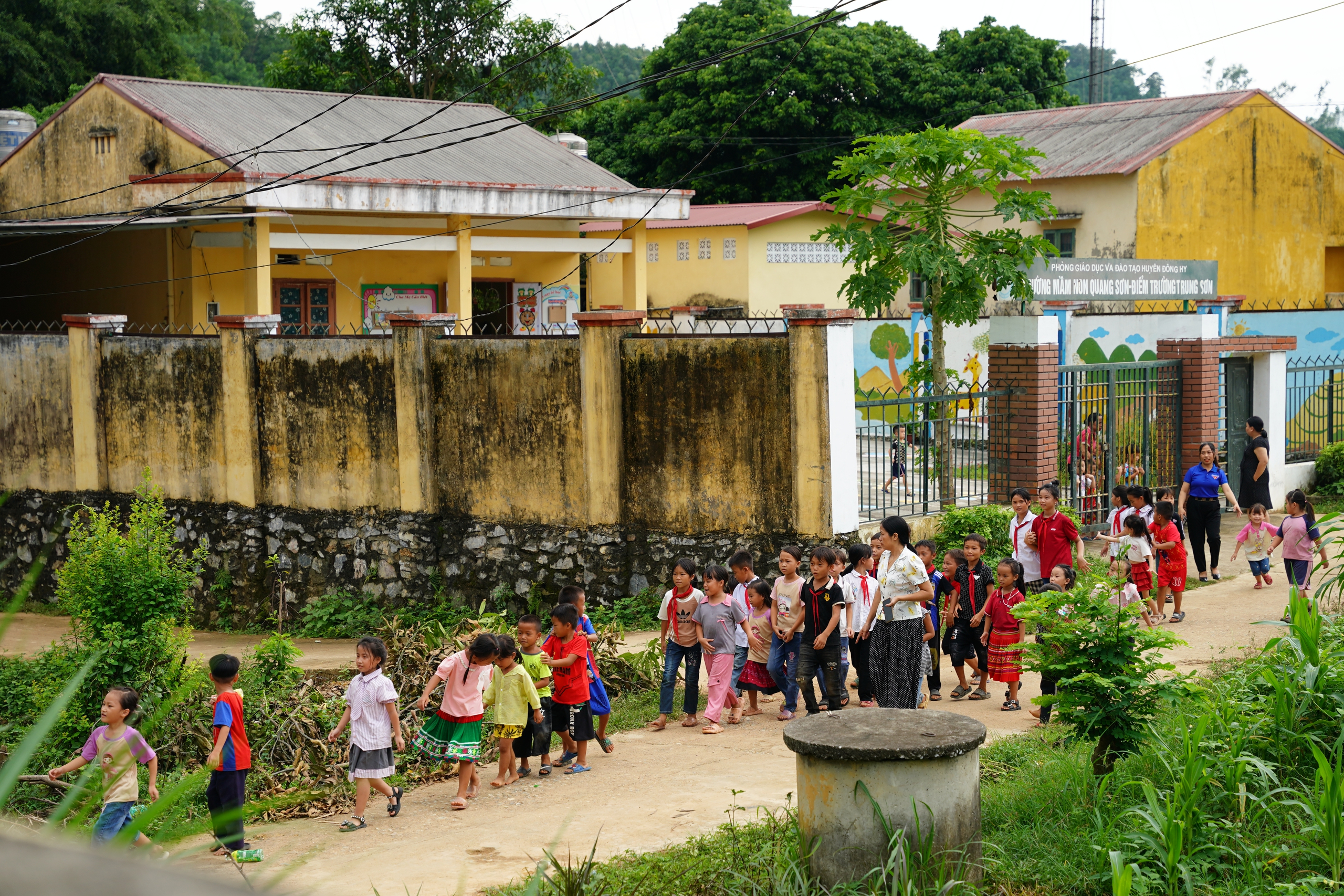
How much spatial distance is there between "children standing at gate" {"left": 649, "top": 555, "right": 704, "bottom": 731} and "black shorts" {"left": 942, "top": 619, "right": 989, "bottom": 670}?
1914mm

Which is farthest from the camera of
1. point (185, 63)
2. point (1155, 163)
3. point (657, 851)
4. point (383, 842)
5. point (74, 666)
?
point (185, 63)

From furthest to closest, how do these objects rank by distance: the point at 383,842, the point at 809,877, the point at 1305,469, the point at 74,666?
the point at 1305,469 < the point at 74,666 < the point at 383,842 < the point at 809,877

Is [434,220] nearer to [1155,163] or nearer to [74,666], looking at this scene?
[74,666]

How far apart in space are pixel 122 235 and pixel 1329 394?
19449mm

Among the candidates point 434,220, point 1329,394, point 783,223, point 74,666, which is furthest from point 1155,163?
point 74,666

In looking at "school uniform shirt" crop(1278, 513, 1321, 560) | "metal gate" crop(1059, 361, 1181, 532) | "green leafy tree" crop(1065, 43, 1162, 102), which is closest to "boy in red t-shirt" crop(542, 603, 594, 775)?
"school uniform shirt" crop(1278, 513, 1321, 560)

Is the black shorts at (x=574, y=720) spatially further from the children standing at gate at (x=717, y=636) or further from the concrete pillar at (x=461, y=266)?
the concrete pillar at (x=461, y=266)

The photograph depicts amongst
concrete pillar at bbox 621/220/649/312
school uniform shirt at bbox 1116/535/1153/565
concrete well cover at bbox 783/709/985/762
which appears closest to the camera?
concrete well cover at bbox 783/709/985/762

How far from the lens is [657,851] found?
643 cm

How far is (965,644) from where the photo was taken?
9492 millimetres

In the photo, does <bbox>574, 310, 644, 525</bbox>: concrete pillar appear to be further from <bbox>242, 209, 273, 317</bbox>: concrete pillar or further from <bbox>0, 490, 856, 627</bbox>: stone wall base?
<bbox>242, 209, 273, 317</bbox>: concrete pillar

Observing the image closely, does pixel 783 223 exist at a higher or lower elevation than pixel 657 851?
higher

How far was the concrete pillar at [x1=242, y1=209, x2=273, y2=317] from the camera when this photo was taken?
18.9 metres

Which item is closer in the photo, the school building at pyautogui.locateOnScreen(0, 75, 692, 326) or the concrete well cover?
the concrete well cover
